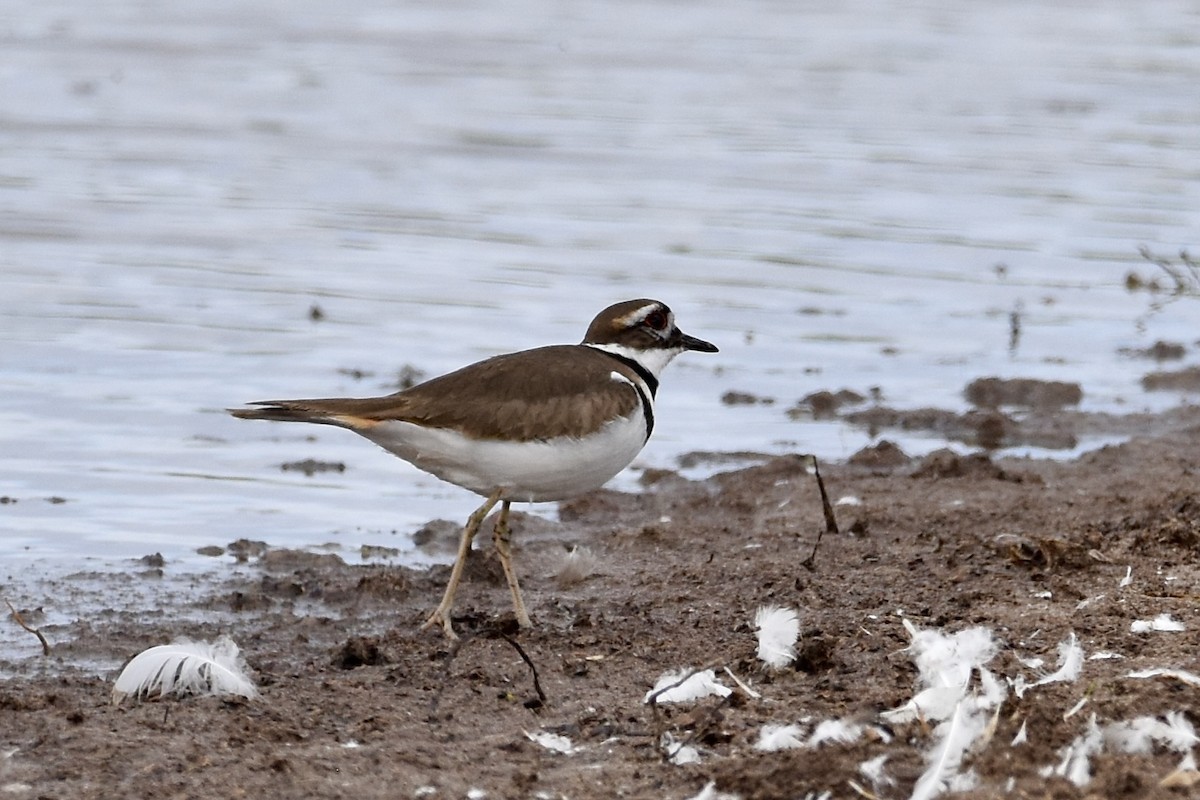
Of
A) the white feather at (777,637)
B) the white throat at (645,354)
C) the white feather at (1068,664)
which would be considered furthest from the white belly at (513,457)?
the white feather at (1068,664)

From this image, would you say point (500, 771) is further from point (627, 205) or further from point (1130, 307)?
point (627, 205)

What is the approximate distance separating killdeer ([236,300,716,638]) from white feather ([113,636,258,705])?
89cm

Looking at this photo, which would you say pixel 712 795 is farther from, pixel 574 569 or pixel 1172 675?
pixel 574 569

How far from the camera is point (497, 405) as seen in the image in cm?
621

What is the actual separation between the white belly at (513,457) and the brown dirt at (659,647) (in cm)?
51

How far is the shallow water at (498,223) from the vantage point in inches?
365

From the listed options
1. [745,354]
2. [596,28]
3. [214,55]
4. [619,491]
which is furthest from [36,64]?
[619,491]

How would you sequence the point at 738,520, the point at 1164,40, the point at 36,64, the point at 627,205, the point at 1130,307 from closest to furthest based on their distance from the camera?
the point at 738,520 < the point at 1130,307 < the point at 627,205 < the point at 36,64 < the point at 1164,40

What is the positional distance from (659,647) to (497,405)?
0.99 metres

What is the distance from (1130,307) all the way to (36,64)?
11435 millimetres

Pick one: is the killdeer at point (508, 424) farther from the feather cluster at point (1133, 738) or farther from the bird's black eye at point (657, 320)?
the feather cluster at point (1133, 738)

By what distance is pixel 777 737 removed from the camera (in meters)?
4.74

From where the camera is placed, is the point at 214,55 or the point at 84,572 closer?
the point at 84,572

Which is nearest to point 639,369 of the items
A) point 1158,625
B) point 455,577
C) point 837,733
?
point 455,577
